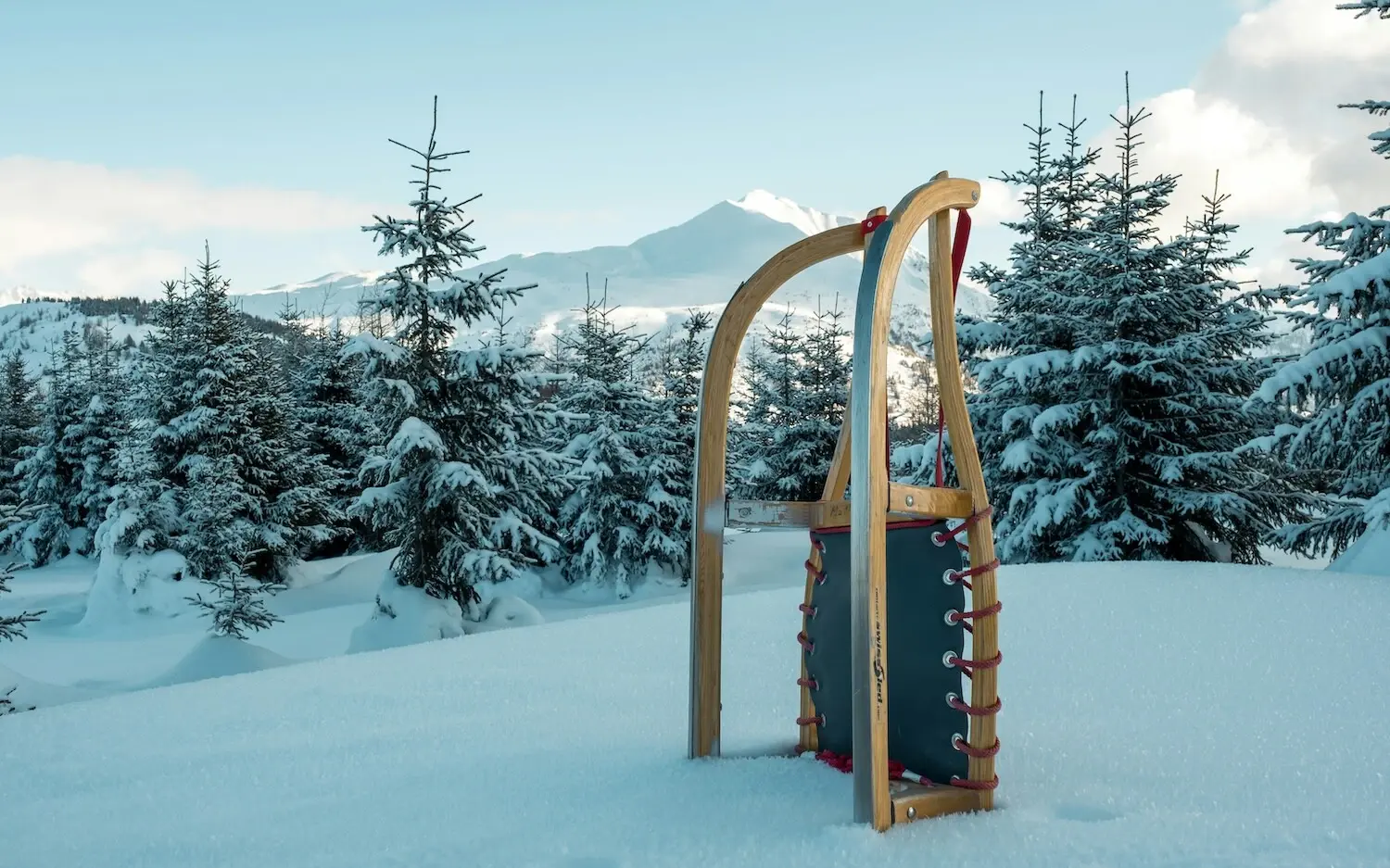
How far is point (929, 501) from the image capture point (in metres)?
2.62

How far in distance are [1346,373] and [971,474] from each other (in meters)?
8.76

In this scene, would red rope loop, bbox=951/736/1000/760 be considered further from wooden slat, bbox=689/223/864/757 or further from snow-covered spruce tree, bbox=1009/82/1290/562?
snow-covered spruce tree, bbox=1009/82/1290/562

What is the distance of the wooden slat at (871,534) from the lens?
96.3 inches

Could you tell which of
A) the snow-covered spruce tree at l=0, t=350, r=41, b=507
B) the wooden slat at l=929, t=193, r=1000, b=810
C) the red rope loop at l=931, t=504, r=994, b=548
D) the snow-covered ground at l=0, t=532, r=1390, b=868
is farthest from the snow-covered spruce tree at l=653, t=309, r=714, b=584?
the snow-covered spruce tree at l=0, t=350, r=41, b=507

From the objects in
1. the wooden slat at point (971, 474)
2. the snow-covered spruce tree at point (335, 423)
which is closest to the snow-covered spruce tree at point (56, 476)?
the snow-covered spruce tree at point (335, 423)

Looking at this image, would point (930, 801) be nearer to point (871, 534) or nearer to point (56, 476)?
point (871, 534)

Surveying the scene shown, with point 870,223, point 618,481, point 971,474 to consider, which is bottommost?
point 618,481

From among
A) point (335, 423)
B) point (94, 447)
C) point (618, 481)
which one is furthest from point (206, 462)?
point (94, 447)

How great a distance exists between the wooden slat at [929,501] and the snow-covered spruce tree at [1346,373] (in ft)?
25.4

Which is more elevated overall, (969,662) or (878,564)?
(878,564)

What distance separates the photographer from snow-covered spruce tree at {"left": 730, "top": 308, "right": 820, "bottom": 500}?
2062 cm

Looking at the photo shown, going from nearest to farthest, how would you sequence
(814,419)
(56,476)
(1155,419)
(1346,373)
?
(1346,373)
(1155,419)
(814,419)
(56,476)

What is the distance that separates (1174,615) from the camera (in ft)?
19.8

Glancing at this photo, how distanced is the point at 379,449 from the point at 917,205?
16.2 metres
